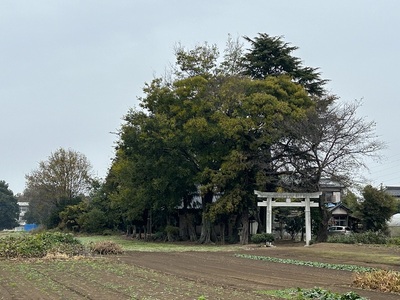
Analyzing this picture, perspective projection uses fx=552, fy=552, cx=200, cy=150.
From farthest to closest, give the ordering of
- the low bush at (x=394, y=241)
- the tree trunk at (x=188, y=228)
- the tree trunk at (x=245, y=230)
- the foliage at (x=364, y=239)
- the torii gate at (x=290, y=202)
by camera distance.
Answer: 1. the tree trunk at (x=188, y=228)
2. the tree trunk at (x=245, y=230)
3. the torii gate at (x=290, y=202)
4. the foliage at (x=364, y=239)
5. the low bush at (x=394, y=241)

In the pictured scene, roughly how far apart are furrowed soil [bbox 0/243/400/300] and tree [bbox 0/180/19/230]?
8322 centimetres

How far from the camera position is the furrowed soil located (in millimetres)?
12977

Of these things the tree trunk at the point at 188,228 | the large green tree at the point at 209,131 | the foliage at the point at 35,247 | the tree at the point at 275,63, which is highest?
the tree at the point at 275,63

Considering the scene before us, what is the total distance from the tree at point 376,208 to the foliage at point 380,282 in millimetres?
25570

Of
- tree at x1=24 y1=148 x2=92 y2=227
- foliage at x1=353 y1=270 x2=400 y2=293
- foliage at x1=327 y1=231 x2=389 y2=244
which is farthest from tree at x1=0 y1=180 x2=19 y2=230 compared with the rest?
foliage at x1=353 y1=270 x2=400 y2=293

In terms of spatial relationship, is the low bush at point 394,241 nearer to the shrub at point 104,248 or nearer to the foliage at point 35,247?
the shrub at point 104,248

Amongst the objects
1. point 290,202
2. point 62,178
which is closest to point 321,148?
point 290,202

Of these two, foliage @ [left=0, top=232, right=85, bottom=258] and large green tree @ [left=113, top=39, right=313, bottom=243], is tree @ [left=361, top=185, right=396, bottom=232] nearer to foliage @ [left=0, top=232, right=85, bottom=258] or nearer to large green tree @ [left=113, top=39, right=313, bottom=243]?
large green tree @ [left=113, top=39, right=313, bottom=243]

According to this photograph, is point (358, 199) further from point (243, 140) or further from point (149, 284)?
point (149, 284)

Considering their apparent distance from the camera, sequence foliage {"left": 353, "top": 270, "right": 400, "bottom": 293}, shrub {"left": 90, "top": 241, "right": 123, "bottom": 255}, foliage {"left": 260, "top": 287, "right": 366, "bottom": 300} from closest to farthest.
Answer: foliage {"left": 260, "top": 287, "right": 366, "bottom": 300} < foliage {"left": 353, "top": 270, "right": 400, "bottom": 293} < shrub {"left": 90, "top": 241, "right": 123, "bottom": 255}

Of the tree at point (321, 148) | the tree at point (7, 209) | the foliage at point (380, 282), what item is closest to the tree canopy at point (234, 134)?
the tree at point (321, 148)

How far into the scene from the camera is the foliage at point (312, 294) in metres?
11.5

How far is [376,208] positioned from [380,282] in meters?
27.0

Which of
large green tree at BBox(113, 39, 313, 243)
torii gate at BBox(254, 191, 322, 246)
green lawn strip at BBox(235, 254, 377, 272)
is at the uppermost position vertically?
large green tree at BBox(113, 39, 313, 243)
